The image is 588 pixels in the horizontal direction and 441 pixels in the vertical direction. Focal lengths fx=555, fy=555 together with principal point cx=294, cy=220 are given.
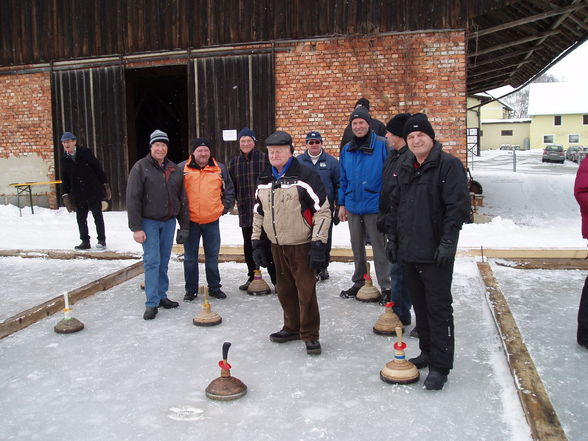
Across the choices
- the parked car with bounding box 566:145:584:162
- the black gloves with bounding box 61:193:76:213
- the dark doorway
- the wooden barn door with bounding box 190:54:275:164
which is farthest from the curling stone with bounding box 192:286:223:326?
the parked car with bounding box 566:145:584:162

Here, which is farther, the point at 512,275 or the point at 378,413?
the point at 512,275

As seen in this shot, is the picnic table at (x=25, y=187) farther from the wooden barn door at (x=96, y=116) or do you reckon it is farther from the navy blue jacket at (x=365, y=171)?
the navy blue jacket at (x=365, y=171)

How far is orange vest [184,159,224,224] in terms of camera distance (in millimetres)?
6223

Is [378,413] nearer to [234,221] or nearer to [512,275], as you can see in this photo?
[512,275]

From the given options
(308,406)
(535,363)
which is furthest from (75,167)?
(535,363)

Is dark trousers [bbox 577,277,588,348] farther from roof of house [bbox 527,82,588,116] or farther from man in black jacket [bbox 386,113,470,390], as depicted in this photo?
roof of house [bbox 527,82,588,116]

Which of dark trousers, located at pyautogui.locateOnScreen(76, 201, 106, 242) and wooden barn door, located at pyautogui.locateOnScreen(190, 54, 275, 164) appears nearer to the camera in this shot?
dark trousers, located at pyautogui.locateOnScreen(76, 201, 106, 242)

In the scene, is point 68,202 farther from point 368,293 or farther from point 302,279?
point 302,279

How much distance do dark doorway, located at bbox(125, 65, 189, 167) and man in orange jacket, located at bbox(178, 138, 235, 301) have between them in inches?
401

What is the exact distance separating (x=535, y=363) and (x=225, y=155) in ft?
30.5

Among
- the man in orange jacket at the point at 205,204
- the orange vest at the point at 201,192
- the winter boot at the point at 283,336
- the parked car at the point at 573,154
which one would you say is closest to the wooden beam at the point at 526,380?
the winter boot at the point at 283,336

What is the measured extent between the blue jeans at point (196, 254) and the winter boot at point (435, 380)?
3.21 meters

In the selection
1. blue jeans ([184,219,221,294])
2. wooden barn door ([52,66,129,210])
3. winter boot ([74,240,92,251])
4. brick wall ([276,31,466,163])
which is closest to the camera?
blue jeans ([184,219,221,294])

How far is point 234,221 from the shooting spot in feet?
37.3
